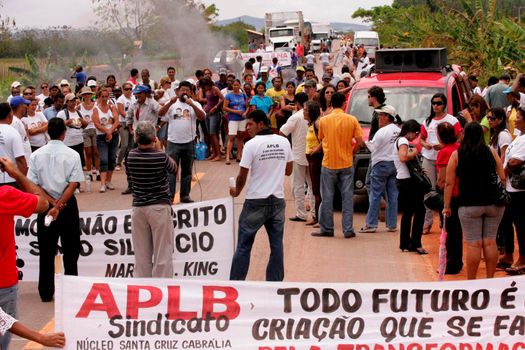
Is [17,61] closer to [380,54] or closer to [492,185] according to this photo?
[380,54]

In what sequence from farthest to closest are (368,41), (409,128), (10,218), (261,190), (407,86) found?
(368,41)
(407,86)
(409,128)
(261,190)
(10,218)

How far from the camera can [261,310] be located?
7.93 meters

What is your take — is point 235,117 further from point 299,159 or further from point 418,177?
point 418,177

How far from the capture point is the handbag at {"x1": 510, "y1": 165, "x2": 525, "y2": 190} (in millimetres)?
11242

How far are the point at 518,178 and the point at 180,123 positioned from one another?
6.66 m

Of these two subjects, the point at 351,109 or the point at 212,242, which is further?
the point at 351,109

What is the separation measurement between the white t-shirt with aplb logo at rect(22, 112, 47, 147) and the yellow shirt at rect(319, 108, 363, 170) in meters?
5.52

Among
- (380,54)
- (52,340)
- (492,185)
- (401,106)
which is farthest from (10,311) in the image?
(380,54)

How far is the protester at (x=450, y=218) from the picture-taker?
39.1 ft

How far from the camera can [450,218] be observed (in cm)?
1191

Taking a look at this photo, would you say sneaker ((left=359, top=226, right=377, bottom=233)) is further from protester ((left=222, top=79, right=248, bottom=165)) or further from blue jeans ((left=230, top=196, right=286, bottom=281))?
protester ((left=222, top=79, right=248, bottom=165))

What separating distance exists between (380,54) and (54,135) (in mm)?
8883

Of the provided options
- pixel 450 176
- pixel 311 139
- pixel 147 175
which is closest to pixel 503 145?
pixel 450 176

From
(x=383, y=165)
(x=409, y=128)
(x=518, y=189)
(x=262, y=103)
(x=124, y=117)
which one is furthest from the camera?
(x=262, y=103)
